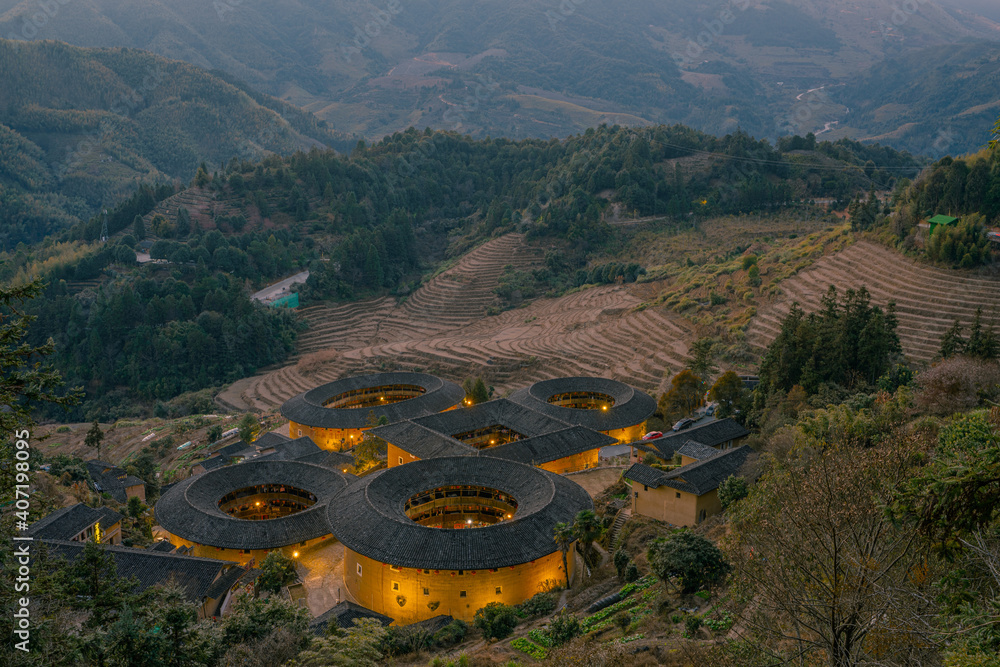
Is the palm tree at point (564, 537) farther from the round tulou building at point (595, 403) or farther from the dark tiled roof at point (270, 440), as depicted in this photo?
the dark tiled roof at point (270, 440)

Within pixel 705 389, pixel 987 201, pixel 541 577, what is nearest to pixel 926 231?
pixel 987 201

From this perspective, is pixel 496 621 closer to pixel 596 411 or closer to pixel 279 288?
pixel 596 411

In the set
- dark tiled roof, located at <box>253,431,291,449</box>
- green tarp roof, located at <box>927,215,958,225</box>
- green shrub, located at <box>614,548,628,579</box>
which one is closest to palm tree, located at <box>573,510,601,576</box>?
green shrub, located at <box>614,548,628,579</box>

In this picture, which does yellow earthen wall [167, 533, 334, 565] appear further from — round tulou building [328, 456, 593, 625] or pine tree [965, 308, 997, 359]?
pine tree [965, 308, 997, 359]

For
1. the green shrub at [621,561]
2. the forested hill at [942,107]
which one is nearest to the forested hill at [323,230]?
the green shrub at [621,561]

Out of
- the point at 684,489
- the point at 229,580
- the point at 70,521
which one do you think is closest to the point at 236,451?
the point at 70,521

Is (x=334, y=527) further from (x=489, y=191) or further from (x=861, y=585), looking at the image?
(x=489, y=191)

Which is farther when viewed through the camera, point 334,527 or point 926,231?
point 926,231

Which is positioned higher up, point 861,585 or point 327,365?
point 861,585
